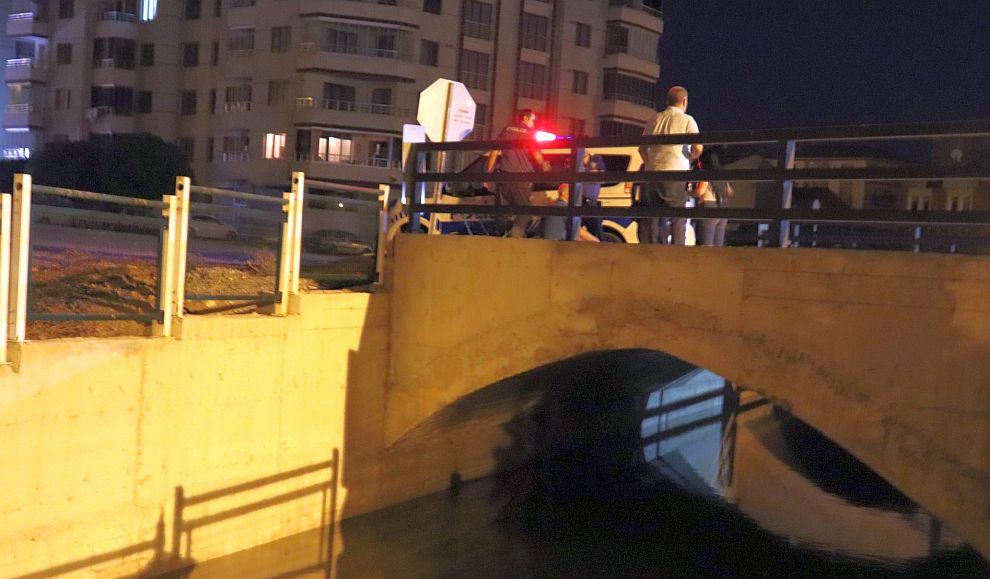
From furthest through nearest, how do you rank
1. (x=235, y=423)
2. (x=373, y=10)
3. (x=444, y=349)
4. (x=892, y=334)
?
(x=373, y=10) → (x=444, y=349) → (x=235, y=423) → (x=892, y=334)

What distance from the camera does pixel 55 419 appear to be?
25.8ft

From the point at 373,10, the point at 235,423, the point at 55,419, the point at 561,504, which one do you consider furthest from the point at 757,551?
the point at 373,10

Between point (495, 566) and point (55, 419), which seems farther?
point (495, 566)

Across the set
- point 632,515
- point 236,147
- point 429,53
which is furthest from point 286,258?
point 236,147

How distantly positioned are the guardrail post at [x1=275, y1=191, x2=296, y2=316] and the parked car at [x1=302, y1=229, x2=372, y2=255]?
2.56 ft

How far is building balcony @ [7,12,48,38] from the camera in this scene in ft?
193

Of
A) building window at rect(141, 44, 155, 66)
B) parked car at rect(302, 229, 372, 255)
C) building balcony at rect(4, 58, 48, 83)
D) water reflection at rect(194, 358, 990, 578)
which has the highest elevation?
building window at rect(141, 44, 155, 66)

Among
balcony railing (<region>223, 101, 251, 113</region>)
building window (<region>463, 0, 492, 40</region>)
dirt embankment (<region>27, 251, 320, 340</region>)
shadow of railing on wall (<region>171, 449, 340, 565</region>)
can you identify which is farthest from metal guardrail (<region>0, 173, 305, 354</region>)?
building window (<region>463, 0, 492, 40</region>)

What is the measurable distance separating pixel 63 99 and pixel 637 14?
31.7 metres

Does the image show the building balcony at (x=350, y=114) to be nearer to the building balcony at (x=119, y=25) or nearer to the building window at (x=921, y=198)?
the building balcony at (x=119, y=25)

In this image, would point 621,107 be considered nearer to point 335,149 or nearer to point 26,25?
point 335,149

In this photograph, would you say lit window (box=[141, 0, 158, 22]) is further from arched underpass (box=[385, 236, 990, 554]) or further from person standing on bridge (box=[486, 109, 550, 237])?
arched underpass (box=[385, 236, 990, 554])

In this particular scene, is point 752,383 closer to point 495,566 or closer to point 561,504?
point 495,566

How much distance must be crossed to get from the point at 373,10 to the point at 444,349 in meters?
40.2
